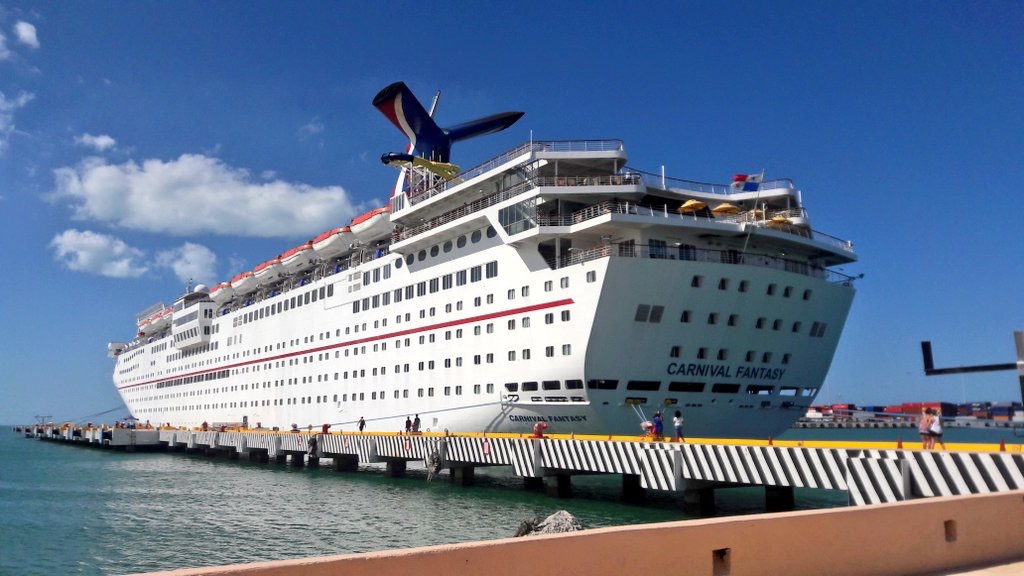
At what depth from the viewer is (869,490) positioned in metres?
16.1

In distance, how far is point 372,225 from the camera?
137ft

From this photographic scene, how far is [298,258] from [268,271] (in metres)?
5.82

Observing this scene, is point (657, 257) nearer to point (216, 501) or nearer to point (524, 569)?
point (216, 501)

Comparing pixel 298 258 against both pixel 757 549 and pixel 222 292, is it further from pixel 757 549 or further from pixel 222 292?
pixel 757 549

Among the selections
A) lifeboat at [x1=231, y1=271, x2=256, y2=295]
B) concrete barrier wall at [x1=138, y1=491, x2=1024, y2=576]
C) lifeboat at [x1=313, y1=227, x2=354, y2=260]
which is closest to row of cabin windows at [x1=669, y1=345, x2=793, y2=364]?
concrete barrier wall at [x1=138, y1=491, x2=1024, y2=576]

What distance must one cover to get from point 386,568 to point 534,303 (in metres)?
23.8

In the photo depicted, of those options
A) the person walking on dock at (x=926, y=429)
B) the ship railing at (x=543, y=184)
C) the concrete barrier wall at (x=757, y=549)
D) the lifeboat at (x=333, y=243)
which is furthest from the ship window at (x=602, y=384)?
the lifeboat at (x=333, y=243)

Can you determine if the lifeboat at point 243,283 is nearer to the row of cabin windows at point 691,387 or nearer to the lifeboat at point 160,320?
the lifeboat at point 160,320

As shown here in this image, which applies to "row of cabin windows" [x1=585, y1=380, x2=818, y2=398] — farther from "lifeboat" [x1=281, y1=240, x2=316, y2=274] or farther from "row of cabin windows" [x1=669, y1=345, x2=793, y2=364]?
"lifeboat" [x1=281, y1=240, x2=316, y2=274]

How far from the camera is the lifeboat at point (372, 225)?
4141 centimetres

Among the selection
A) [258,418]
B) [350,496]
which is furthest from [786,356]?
Answer: [258,418]

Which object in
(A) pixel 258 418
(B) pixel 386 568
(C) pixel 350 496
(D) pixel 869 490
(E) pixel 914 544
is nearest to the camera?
(B) pixel 386 568

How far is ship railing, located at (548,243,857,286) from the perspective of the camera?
88.3ft

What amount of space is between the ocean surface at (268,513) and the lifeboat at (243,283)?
21873mm
